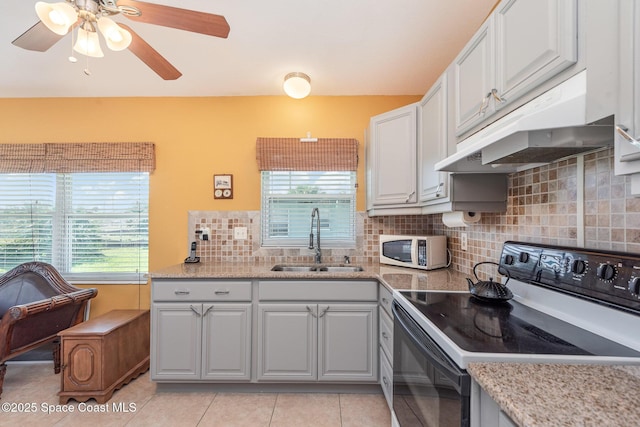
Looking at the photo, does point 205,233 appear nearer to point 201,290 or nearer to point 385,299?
point 201,290

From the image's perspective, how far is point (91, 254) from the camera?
261cm

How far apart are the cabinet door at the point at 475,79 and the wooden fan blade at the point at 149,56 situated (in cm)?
158

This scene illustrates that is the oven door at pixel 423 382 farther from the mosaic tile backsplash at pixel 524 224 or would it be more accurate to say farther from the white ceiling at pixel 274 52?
the white ceiling at pixel 274 52

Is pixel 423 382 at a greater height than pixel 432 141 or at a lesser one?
lesser

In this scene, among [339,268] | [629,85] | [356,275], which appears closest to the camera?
[629,85]

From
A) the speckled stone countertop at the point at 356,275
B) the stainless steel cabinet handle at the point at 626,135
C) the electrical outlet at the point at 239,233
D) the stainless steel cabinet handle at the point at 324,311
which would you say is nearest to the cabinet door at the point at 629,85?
the stainless steel cabinet handle at the point at 626,135

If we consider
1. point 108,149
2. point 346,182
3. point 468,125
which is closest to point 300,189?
point 346,182

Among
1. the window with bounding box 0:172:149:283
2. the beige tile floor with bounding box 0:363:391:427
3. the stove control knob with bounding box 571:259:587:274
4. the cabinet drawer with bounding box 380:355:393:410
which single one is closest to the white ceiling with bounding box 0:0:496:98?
the window with bounding box 0:172:149:283

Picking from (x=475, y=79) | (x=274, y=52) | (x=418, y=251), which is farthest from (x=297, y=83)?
(x=418, y=251)

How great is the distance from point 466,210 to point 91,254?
3.16m

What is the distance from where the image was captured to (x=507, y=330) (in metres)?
0.96

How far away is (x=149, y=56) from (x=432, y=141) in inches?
67.2

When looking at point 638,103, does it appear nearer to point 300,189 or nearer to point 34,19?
point 300,189

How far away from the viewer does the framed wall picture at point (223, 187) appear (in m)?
2.58
